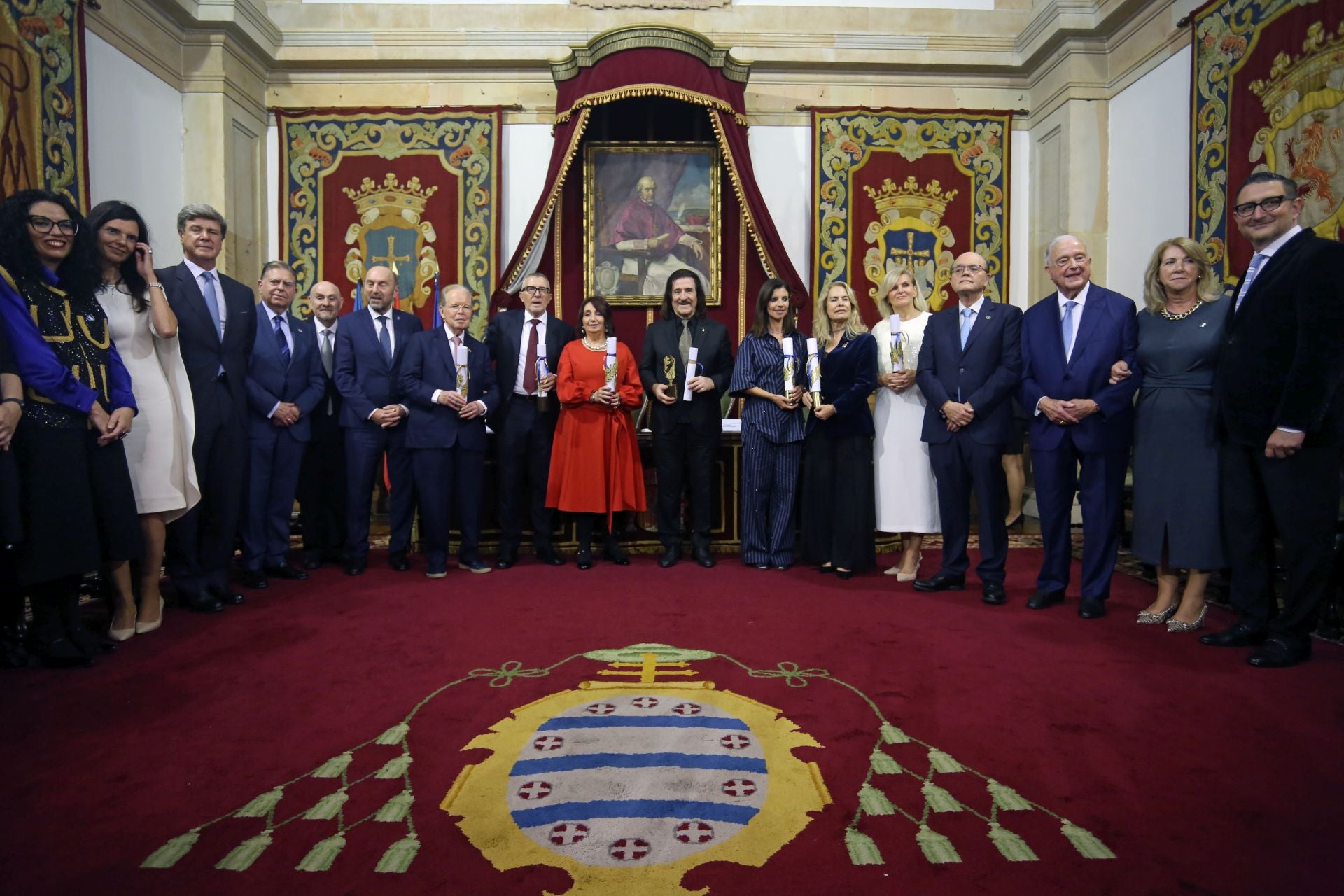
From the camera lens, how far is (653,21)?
668cm

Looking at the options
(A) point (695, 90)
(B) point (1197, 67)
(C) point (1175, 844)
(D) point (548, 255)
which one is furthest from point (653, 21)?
(C) point (1175, 844)

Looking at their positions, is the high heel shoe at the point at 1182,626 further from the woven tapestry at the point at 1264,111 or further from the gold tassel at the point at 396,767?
the gold tassel at the point at 396,767

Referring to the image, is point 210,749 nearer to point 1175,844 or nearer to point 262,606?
point 262,606

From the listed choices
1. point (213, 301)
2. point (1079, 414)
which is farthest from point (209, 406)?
point (1079, 414)

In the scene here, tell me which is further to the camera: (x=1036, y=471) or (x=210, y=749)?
(x=1036, y=471)

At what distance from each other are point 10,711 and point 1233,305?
4393 mm

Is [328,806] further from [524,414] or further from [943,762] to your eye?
[524,414]

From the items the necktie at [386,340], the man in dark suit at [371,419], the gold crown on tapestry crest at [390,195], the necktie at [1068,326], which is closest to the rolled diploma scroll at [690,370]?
the man in dark suit at [371,419]

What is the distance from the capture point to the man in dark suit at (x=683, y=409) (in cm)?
459

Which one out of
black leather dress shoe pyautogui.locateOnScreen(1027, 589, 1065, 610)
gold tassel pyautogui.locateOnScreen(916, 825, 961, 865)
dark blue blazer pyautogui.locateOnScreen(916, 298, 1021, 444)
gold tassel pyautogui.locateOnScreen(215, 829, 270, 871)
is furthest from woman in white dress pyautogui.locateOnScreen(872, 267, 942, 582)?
gold tassel pyautogui.locateOnScreen(215, 829, 270, 871)

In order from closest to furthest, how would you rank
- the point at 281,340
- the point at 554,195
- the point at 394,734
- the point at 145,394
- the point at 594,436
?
the point at 394,734
the point at 145,394
the point at 281,340
the point at 594,436
the point at 554,195

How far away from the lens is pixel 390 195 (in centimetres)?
670

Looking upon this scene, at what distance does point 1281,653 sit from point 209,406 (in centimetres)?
436

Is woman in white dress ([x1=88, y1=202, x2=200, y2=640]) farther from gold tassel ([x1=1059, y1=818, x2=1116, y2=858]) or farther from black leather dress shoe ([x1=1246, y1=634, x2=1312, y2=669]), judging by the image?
black leather dress shoe ([x1=1246, y1=634, x2=1312, y2=669])
